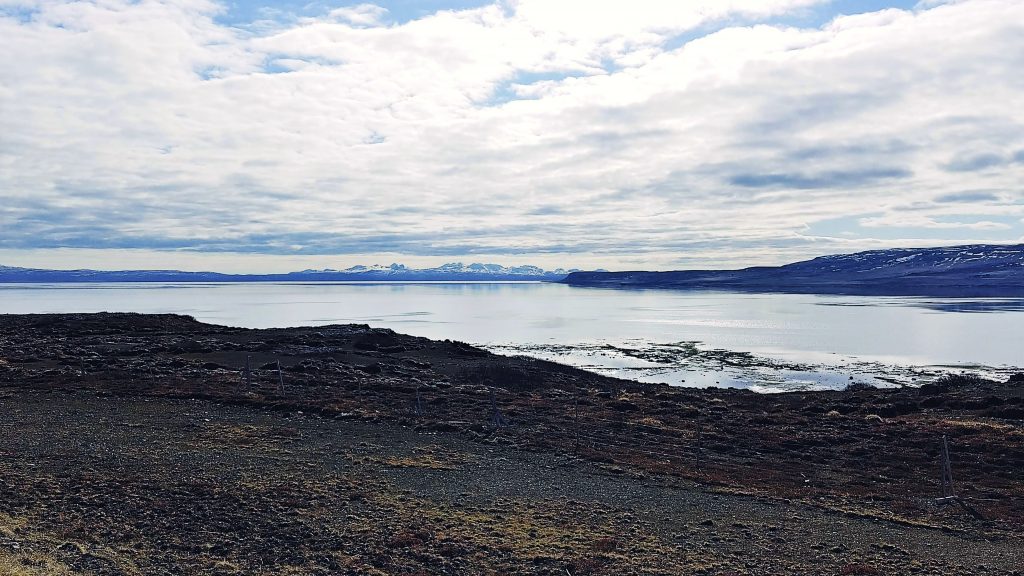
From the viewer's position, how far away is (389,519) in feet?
53.4

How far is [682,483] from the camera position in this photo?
2033 centimetres

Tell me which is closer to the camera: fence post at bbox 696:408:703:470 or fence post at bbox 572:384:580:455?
fence post at bbox 572:384:580:455

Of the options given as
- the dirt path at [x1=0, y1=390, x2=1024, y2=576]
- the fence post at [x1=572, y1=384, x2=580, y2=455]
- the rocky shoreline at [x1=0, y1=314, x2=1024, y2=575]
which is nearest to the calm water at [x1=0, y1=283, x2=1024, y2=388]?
the fence post at [x1=572, y1=384, x2=580, y2=455]

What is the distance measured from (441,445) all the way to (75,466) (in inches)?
441

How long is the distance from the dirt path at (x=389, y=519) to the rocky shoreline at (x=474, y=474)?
8 centimetres

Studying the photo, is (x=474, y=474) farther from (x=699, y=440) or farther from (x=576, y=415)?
(x=576, y=415)

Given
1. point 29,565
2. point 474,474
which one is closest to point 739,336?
point 474,474

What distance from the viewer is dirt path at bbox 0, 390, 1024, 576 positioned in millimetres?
13836

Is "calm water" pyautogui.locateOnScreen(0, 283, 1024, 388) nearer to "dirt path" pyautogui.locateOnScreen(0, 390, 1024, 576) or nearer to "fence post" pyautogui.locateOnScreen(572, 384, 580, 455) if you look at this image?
"fence post" pyautogui.locateOnScreen(572, 384, 580, 455)

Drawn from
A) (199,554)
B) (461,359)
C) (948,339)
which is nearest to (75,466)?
(199,554)

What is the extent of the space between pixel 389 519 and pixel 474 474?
4688 millimetres

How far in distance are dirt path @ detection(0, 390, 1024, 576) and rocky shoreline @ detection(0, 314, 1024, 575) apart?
0.08 meters

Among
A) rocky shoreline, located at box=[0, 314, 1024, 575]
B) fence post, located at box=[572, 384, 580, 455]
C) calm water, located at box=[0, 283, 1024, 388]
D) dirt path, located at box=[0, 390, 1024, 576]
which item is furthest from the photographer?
calm water, located at box=[0, 283, 1024, 388]

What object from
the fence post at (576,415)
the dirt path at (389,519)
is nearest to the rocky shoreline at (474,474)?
the dirt path at (389,519)
